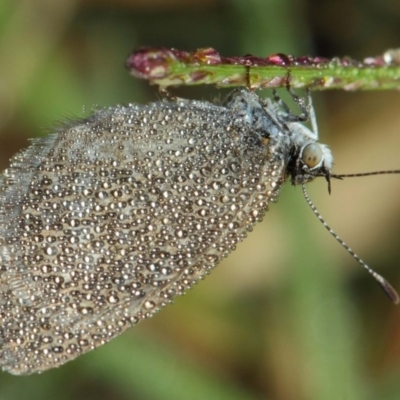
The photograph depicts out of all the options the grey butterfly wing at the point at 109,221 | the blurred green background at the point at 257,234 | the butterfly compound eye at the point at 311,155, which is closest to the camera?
the grey butterfly wing at the point at 109,221

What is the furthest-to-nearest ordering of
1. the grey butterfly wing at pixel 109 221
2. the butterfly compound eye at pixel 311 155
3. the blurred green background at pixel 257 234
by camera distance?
the blurred green background at pixel 257 234 → the butterfly compound eye at pixel 311 155 → the grey butterfly wing at pixel 109 221

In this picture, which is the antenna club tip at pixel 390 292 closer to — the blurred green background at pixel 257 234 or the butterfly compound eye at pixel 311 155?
the butterfly compound eye at pixel 311 155

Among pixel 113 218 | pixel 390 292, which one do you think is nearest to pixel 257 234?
pixel 390 292

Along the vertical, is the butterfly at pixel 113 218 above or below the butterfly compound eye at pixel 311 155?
below

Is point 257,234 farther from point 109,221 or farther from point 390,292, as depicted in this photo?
point 109,221

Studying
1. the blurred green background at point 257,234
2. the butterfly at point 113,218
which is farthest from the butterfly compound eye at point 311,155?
the blurred green background at point 257,234

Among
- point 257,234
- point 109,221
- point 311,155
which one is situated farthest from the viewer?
point 257,234
